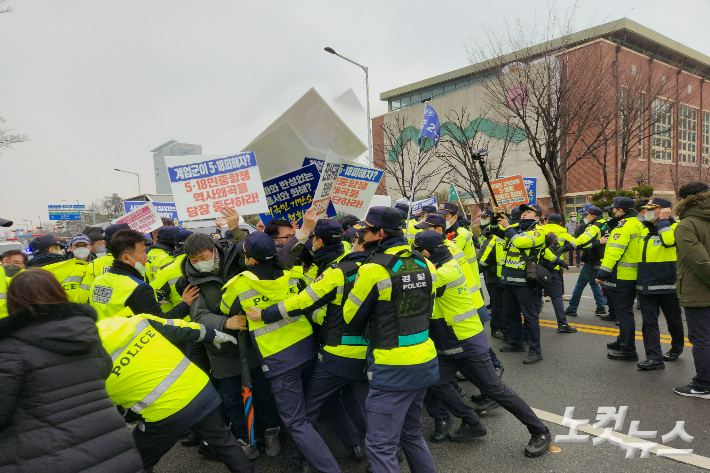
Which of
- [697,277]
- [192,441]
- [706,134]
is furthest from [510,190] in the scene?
[706,134]

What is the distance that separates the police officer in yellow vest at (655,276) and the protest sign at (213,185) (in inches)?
188

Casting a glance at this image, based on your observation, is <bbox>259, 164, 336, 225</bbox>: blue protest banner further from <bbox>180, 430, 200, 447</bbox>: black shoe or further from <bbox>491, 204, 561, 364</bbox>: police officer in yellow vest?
<bbox>491, 204, 561, 364</bbox>: police officer in yellow vest

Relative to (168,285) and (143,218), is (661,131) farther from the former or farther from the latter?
(168,285)

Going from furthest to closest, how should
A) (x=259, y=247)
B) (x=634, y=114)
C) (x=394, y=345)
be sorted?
(x=634, y=114)
(x=259, y=247)
(x=394, y=345)

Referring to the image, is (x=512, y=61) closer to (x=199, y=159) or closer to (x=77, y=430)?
(x=199, y=159)

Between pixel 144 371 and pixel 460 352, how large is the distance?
7.94ft

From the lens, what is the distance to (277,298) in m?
3.22

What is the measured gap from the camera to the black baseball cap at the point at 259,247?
10.1ft

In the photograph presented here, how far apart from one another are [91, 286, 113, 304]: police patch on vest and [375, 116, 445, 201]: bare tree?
22558mm

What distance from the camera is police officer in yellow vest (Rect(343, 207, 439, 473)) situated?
8.59 feet

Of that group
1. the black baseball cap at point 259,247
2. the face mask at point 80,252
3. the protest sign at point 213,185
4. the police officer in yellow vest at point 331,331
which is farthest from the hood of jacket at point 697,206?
the face mask at point 80,252

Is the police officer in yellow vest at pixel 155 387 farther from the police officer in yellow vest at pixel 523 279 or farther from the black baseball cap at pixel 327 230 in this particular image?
the police officer in yellow vest at pixel 523 279

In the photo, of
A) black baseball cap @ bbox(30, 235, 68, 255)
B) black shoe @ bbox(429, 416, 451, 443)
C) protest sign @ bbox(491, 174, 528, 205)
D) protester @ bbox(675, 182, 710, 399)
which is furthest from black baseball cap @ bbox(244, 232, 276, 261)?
protest sign @ bbox(491, 174, 528, 205)

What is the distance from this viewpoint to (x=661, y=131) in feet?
70.0
